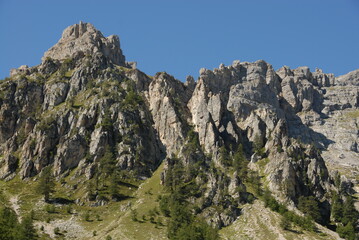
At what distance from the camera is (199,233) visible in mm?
133375

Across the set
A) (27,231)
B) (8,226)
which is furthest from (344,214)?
(8,226)

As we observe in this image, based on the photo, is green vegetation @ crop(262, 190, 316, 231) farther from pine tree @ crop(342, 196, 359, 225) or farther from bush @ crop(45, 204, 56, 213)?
bush @ crop(45, 204, 56, 213)

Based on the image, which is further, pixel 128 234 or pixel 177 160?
pixel 177 160

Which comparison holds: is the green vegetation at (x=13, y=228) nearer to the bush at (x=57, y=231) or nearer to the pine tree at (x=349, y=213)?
the bush at (x=57, y=231)

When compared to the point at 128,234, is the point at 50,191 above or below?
above

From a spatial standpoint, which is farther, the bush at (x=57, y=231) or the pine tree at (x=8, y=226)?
the bush at (x=57, y=231)

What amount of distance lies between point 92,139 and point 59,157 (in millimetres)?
19266

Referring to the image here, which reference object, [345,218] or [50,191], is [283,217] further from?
[50,191]

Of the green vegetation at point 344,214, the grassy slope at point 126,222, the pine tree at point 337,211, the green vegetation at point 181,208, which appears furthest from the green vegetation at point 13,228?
the pine tree at point 337,211

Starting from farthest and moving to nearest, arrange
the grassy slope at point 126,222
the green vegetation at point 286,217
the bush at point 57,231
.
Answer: the green vegetation at point 286,217 → the bush at point 57,231 → the grassy slope at point 126,222

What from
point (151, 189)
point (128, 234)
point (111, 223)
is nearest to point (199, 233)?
point (128, 234)

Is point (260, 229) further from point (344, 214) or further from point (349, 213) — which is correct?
point (349, 213)

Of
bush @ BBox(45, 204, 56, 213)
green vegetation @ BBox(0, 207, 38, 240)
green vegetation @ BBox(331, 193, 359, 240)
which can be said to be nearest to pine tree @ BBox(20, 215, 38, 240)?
green vegetation @ BBox(0, 207, 38, 240)

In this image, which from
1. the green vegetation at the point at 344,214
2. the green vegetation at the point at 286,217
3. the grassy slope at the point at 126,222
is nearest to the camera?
the grassy slope at the point at 126,222
